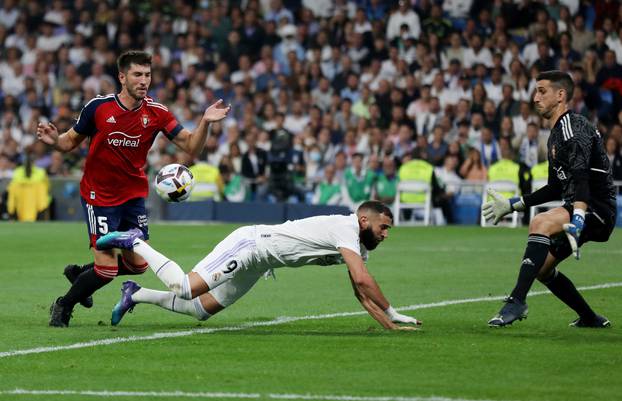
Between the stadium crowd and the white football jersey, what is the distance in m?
15.5

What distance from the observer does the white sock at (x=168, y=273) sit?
32.0ft

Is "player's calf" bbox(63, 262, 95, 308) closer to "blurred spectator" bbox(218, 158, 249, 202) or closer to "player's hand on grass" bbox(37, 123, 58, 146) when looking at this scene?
"player's hand on grass" bbox(37, 123, 58, 146)

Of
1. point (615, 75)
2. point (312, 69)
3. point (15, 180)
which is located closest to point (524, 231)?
point (615, 75)

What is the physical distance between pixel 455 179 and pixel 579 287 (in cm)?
1202

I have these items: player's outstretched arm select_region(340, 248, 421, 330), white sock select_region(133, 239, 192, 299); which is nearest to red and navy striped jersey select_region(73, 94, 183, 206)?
white sock select_region(133, 239, 192, 299)

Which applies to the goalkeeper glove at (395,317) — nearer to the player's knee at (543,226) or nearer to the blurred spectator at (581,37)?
the player's knee at (543,226)

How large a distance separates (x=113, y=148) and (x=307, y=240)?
193 cm

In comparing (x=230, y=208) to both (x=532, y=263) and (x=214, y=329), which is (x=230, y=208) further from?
(x=532, y=263)

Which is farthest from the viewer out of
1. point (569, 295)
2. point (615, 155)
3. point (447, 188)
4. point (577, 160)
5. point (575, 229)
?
point (447, 188)

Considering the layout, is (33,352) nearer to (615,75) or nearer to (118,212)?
(118,212)

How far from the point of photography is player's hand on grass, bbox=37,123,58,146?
34.3 feet

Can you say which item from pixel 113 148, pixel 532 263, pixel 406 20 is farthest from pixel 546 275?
pixel 406 20

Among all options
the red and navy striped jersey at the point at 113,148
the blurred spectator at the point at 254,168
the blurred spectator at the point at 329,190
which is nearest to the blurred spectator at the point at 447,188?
the blurred spectator at the point at 329,190

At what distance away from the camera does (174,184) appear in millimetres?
10711
